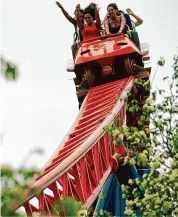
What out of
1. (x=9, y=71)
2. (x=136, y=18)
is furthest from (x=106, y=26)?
(x=9, y=71)

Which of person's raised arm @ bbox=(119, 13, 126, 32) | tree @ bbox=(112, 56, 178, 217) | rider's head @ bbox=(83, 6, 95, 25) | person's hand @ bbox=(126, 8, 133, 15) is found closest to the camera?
tree @ bbox=(112, 56, 178, 217)

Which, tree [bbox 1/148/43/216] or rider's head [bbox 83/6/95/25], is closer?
tree [bbox 1/148/43/216]

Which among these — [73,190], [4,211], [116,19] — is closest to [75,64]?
[116,19]

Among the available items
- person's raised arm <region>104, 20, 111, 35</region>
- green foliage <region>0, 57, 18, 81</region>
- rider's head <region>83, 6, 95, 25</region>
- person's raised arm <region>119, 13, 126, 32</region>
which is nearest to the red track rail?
person's raised arm <region>119, 13, 126, 32</region>

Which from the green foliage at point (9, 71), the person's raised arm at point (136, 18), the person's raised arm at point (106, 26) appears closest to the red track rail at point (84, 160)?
the person's raised arm at point (106, 26)

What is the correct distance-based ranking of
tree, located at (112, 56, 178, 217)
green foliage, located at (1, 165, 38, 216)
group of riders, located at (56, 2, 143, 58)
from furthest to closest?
1. group of riders, located at (56, 2, 143, 58)
2. tree, located at (112, 56, 178, 217)
3. green foliage, located at (1, 165, 38, 216)

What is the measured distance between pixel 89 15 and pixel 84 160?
7.16 meters

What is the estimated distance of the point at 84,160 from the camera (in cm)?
815

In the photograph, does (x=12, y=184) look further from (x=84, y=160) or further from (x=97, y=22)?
(x=97, y=22)

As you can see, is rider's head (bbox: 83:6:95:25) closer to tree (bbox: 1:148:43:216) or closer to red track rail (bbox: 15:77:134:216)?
red track rail (bbox: 15:77:134:216)

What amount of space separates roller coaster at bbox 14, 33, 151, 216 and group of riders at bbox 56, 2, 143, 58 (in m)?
0.87

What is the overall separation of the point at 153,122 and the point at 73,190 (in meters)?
2.18

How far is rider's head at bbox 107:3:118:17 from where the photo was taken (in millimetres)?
14639

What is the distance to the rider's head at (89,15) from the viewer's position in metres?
14.6
